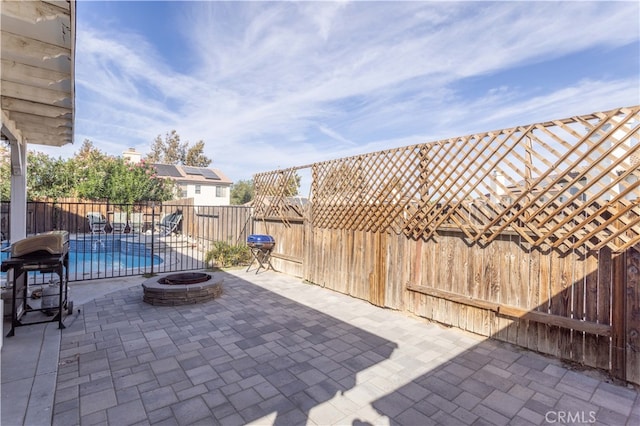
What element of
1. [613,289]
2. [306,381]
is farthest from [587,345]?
[306,381]

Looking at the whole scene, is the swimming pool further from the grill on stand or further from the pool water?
the grill on stand

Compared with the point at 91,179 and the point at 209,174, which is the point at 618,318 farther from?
the point at 209,174

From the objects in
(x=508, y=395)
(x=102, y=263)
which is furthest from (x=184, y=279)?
(x=102, y=263)

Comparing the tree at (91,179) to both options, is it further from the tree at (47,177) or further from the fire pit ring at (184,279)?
the fire pit ring at (184,279)

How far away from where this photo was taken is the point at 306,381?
2402 millimetres

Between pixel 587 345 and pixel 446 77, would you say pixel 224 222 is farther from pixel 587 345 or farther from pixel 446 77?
pixel 587 345

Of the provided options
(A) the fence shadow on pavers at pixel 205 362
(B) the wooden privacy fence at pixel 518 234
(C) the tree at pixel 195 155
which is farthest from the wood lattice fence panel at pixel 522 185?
(C) the tree at pixel 195 155

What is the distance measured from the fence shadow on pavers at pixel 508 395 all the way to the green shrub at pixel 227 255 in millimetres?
5277

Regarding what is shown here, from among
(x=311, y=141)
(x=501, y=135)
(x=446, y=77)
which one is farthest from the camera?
(x=311, y=141)

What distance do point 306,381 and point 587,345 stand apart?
2.53 metres

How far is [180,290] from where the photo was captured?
4.28 m

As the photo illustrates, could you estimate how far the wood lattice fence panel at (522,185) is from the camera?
2510 millimetres

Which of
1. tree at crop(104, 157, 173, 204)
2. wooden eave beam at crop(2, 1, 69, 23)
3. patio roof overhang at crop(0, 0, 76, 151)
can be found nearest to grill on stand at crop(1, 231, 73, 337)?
patio roof overhang at crop(0, 0, 76, 151)

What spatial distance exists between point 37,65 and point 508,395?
4332mm
